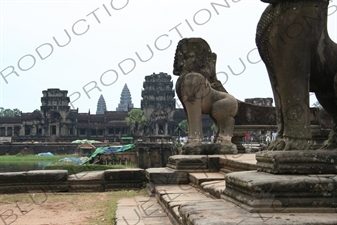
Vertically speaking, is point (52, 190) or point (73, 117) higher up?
point (73, 117)

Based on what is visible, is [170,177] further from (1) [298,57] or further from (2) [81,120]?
(2) [81,120]

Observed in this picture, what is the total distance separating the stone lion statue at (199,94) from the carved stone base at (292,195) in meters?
3.94

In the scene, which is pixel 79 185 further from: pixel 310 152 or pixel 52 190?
pixel 310 152

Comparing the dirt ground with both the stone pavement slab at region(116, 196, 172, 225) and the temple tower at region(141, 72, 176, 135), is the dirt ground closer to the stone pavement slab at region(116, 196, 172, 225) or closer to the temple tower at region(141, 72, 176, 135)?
the stone pavement slab at region(116, 196, 172, 225)

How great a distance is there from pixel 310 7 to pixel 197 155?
3701 millimetres

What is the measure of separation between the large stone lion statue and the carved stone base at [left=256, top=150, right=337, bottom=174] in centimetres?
11

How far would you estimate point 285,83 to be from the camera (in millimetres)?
2799

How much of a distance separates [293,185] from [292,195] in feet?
0.19

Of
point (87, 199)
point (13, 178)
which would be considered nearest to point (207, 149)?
point (87, 199)

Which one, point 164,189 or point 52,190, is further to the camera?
point 52,190

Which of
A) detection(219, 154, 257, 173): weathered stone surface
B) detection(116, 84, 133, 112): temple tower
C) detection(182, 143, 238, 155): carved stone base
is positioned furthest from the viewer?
detection(116, 84, 133, 112): temple tower

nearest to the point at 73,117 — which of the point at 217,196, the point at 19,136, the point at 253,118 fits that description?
the point at 19,136

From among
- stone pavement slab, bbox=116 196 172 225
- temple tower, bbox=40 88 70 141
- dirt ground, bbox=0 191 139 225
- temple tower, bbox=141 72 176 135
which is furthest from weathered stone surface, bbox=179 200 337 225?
temple tower, bbox=40 88 70 141

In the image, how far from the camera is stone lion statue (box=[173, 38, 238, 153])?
6344mm
